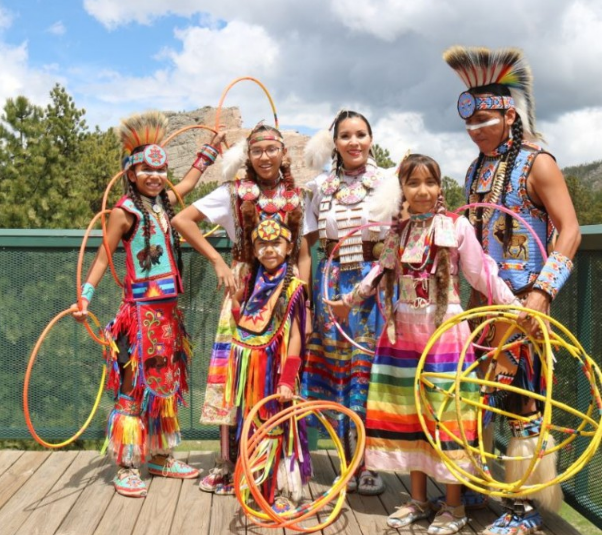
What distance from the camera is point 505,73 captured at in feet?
10.7

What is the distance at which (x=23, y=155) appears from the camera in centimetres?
604

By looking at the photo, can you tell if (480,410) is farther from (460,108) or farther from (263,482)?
(460,108)

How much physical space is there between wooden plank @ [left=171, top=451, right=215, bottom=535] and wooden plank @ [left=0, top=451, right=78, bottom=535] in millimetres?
710

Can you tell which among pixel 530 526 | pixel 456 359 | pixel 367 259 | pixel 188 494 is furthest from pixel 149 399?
pixel 530 526

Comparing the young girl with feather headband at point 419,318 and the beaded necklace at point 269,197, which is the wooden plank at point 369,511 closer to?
the young girl with feather headband at point 419,318

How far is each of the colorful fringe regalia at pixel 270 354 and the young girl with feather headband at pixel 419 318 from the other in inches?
10.0

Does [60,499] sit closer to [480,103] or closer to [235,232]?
[235,232]

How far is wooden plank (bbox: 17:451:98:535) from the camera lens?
3.34 m

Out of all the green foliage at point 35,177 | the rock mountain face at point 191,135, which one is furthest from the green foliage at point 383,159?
the rock mountain face at point 191,135

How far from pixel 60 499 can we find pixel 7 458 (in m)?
0.77

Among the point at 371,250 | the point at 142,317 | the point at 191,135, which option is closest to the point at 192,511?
the point at 142,317

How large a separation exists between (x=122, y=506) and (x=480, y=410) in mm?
1795

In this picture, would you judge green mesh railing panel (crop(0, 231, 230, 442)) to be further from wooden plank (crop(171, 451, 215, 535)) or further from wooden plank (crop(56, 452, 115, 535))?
wooden plank (crop(171, 451, 215, 535))

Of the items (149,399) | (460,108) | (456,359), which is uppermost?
(460,108)
